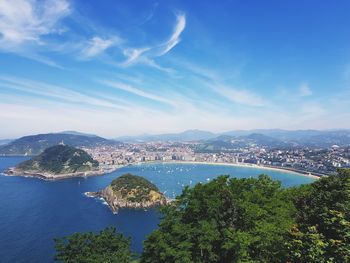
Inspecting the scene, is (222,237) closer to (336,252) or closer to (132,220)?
(336,252)

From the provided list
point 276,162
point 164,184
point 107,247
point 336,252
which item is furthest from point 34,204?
point 276,162

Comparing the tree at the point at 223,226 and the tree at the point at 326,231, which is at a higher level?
the tree at the point at 326,231

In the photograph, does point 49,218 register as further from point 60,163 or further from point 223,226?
point 60,163

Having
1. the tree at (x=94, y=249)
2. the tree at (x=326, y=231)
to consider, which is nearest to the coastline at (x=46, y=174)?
the tree at (x=94, y=249)

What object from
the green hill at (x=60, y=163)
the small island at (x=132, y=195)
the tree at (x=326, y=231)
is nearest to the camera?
the tree at (x=326, y=231)

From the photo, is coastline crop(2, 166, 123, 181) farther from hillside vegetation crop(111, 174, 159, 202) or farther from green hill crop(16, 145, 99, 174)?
hillside vegetation crop(111, 174, 159, 202)

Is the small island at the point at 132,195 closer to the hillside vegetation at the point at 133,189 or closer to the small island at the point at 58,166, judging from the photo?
the hillside vegetation at the point at 133,189

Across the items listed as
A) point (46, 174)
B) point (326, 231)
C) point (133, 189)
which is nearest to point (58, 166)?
point (46, 174)
